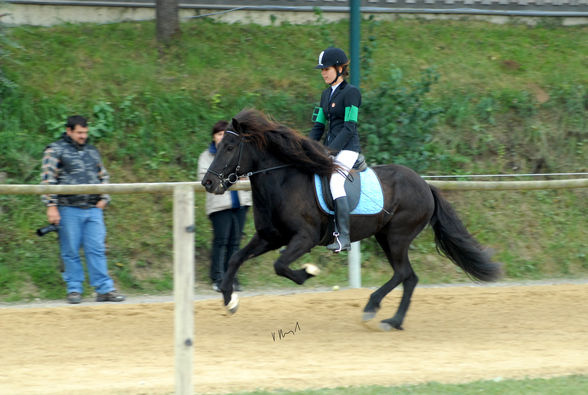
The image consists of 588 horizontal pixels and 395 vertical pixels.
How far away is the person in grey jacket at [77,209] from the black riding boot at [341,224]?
308cm

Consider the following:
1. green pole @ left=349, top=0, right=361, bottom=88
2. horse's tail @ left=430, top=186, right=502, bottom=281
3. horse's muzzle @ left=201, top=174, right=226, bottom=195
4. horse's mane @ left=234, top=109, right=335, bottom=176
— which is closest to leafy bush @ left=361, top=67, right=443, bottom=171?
green pole @ left=349, top=0, right=361, bottom=88

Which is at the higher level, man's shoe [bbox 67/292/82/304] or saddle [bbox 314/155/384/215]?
saddle [bbox 314/155/384/215]

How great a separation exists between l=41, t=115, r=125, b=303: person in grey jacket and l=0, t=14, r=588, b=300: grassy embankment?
624 millimetres

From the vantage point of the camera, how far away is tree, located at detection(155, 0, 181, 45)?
13.0m

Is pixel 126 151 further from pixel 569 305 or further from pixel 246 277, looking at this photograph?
pixel 569 305

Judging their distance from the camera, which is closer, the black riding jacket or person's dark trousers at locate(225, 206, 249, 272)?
the black riding jacket

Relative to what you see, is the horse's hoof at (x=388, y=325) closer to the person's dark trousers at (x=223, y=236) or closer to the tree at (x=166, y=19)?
the person's dark trousers at (x=223, y=236)

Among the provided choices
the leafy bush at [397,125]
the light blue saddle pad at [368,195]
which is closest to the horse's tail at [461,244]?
the light blue saddle pad at [368,195]

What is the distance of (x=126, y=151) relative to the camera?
35.9 feet

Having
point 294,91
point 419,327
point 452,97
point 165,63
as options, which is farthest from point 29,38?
point 419,327

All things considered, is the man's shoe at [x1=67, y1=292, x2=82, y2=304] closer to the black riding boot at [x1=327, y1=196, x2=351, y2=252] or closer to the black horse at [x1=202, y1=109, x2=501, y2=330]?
the black horse at [x1=202, y1=109, x2=501, y2=330]

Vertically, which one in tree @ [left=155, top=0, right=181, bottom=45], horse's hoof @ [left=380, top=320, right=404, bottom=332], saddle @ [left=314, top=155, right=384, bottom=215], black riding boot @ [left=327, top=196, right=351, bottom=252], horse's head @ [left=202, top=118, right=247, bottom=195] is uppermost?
tree @ [left=155, top=0, right=181, bottom=45]

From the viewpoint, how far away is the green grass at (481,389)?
5164 millimetres

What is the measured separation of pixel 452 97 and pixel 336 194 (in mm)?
6496
